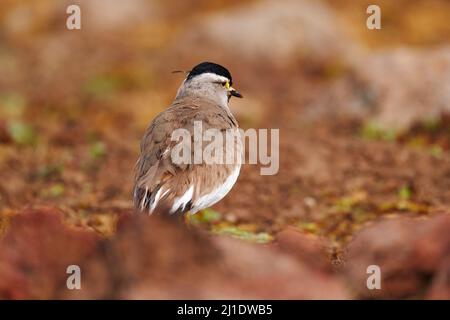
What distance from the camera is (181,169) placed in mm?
7074

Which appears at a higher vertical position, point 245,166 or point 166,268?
point 245,166

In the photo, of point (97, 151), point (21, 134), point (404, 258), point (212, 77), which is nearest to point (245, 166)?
point (97, 151)

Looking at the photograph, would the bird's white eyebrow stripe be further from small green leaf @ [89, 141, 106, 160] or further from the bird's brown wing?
small green leaf @ [89, 141, 106, 160]

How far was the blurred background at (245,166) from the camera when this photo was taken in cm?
529

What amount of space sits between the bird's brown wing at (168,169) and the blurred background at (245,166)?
343mm

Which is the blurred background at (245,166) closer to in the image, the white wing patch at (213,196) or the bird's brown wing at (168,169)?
the white wing patch at (213,196)

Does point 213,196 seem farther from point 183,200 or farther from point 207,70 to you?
point 207,70

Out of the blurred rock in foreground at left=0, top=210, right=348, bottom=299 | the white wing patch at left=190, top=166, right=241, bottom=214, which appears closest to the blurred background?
the blurred rock in foreground at left=0, top=210, right=348, bottom=299

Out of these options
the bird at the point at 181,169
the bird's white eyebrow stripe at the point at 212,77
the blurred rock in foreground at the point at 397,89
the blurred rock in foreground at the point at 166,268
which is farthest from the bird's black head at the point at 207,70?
the blurred rock in foreground at the point at 397,89

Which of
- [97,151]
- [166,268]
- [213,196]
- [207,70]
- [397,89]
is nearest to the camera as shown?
[166,268]

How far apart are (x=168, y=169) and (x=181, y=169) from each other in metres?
0.11

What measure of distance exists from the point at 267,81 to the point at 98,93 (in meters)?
3.18

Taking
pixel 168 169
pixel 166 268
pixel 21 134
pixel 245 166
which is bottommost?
pixel 166 268

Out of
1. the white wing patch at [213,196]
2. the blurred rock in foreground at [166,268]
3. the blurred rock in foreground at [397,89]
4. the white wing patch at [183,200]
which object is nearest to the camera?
the blurred rock in foreground at [166,268]
